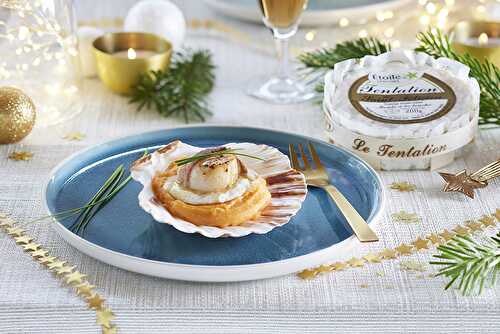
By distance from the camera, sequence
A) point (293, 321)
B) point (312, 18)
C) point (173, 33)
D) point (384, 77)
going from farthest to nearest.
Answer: point (312, 18) → point (173, 33) → point (384, 77) → point (293, 321)

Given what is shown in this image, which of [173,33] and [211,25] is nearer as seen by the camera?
[173,33]

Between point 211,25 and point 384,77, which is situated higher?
point 384,77

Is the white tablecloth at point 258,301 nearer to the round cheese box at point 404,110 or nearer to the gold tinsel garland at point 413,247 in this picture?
the gold tinsel garland at point 413,247

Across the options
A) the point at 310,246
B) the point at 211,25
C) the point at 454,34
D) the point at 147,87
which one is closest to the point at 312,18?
the point at 211,25

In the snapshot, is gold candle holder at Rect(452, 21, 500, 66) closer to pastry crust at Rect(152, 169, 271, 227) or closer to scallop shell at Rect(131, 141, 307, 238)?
scallop shell at Rect(131, 141, 307, 238)

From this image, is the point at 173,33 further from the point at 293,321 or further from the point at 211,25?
the point at 293,321

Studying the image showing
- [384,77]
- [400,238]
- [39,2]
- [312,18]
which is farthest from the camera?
[312,18]

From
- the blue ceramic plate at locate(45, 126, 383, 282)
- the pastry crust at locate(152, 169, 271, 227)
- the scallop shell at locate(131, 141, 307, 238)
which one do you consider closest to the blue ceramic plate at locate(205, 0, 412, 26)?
the blue ceramic plate at locate(45, 126, 383, 282)

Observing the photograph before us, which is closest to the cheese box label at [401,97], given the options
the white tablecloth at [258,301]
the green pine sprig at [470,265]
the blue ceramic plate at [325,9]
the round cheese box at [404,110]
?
the round cheese box at [404,110]
